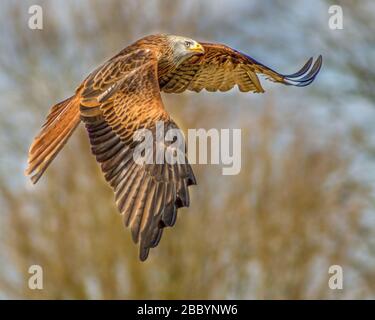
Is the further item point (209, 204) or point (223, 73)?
point (209, 204)

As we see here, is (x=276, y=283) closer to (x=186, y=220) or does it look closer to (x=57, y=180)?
(x=186, y=220)

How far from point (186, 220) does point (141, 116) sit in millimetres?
10228

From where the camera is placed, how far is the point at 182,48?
7.60m

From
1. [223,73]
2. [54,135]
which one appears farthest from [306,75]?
[54,135]

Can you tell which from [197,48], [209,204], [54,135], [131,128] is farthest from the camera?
[209,204]

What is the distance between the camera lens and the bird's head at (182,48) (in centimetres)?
759

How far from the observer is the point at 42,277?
1667 cm

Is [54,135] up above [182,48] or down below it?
below

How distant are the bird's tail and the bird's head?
2.27 ft

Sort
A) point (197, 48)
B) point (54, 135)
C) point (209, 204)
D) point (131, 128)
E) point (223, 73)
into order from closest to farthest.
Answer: point (131, 128)
point (54, 135)
point (197, 48)
point (223, 73)
point (209, 204)

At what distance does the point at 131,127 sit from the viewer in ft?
23.4

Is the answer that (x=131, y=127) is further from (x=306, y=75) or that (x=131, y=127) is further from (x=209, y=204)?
(x=209, y=204)
